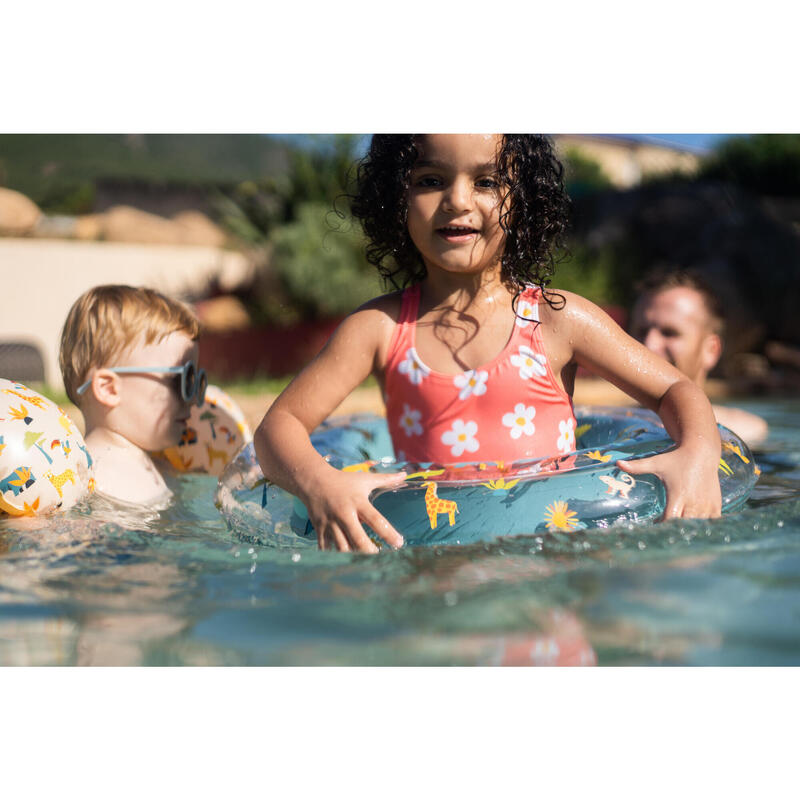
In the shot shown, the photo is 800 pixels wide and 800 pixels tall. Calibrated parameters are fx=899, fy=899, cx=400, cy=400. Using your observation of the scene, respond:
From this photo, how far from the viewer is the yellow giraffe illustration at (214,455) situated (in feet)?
13.6

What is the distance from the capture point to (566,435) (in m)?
3.04

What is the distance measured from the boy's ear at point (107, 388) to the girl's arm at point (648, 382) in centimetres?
174

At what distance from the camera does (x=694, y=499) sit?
2.55 m

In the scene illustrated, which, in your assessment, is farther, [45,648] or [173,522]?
[173,522]

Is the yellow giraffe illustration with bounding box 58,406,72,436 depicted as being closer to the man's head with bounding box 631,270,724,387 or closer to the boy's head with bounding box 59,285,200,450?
the boy's head with bounding box 59,285,200,450

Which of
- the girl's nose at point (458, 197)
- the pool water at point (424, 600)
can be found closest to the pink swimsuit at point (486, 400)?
the girl's nose at point (458, 197)

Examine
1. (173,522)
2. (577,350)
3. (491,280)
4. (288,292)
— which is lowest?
(173,522)

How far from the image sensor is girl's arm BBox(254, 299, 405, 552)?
2.45 m

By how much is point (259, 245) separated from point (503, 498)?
31.8ft

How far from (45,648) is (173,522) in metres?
1.28

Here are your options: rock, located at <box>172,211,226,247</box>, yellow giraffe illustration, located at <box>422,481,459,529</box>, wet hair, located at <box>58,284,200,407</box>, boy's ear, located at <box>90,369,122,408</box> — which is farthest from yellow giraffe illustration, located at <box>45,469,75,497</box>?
rock, located at <box>172,211,226,247</box>

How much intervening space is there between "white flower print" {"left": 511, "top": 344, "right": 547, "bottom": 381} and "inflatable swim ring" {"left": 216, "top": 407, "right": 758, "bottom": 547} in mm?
311
